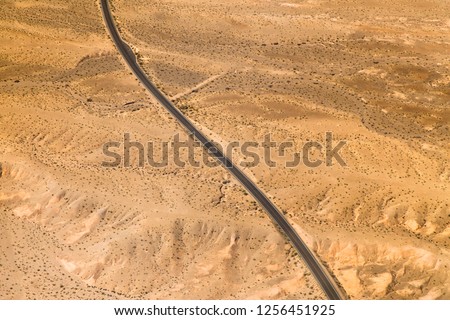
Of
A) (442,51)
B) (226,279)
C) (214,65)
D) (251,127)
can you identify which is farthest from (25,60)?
(442,51)

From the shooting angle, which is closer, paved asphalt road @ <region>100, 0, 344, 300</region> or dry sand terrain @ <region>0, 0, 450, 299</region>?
paved asphalt road @ <region>100, 0, 344, 300</region>

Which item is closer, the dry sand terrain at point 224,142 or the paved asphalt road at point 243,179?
the paved asphalt road at point 243,179

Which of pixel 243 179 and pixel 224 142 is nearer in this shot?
pixel 243 179
